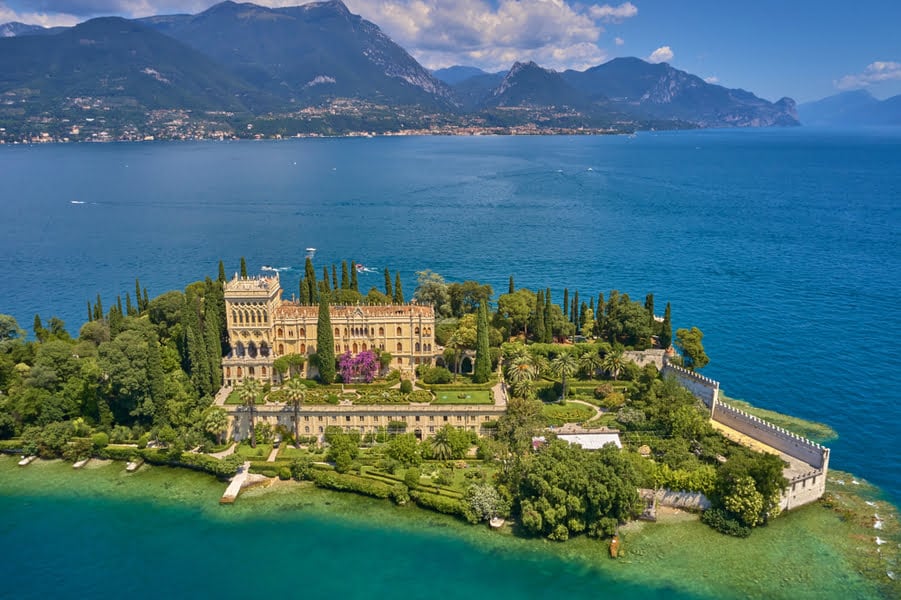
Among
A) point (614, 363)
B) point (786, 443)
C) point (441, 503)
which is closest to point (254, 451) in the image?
point (441, 503)

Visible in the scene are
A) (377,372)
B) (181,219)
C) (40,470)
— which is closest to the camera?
(40,470)

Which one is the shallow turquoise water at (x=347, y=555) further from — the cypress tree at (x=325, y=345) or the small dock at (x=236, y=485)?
the cypress tree at (x=325, y=345)

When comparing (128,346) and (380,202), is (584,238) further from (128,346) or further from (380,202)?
(128,346)

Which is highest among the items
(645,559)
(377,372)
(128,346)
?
(128,346)

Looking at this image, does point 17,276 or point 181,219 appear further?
point 181,219

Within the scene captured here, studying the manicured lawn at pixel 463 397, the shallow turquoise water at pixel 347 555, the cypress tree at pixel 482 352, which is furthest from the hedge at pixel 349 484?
the cypress tree at pixel 482 352

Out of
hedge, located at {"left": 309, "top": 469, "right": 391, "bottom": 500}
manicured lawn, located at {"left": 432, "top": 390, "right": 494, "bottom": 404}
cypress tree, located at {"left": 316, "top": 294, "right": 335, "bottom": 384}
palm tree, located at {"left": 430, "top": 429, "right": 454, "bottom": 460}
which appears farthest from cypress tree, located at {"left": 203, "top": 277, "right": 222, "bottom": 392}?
palm tree, located at {"left": 430, "top": 429, "right": 454, "bottom": 460}

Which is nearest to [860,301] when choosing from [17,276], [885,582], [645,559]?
[885,582]
